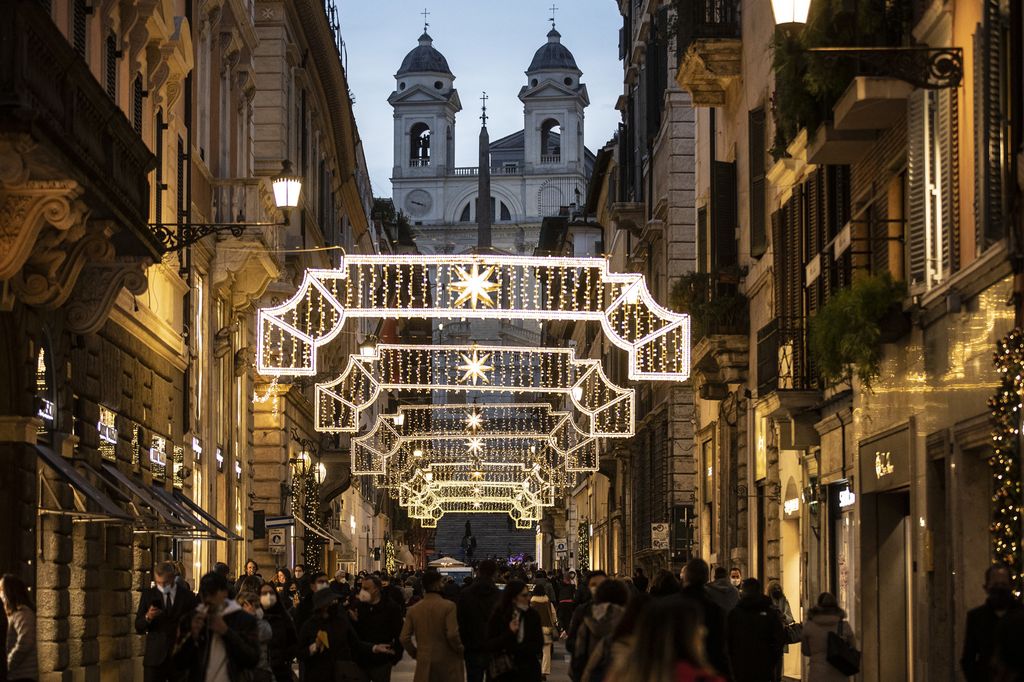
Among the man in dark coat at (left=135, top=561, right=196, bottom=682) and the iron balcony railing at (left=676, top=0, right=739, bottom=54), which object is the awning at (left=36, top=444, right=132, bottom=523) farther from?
the iron balcony railing at (left=676, top=0, right=739, bottom=54)

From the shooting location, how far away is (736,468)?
34531 millimetres

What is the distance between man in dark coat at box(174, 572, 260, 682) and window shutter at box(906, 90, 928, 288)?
29.0 feet

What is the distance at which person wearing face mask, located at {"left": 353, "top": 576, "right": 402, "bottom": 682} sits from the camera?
1916cm

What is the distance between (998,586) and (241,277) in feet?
84.6

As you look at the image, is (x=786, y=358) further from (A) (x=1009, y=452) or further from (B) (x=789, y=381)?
(A) (x=1009, y=452)

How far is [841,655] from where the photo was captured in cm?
1745

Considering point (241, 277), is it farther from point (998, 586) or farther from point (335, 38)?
point (998, 586)

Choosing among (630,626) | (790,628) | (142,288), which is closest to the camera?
(630,626)

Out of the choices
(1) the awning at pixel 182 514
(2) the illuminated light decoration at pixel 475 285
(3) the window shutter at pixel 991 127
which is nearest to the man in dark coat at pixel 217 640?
(3) the window shutter at pixel 991 127

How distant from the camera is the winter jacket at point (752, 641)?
1802cm

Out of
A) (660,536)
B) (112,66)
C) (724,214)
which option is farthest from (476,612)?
(660,536)

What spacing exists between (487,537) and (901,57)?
131 meters

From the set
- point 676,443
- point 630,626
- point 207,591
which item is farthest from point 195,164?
point 630,626

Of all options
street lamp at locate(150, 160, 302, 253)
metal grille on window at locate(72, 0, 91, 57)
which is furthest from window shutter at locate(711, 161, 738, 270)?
metal grille on window at locate(72, 0, 91, 57)
